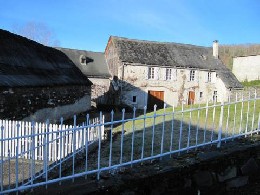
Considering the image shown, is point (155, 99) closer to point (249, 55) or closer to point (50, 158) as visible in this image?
point (249, 55)

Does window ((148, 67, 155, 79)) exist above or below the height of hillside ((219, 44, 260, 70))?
below

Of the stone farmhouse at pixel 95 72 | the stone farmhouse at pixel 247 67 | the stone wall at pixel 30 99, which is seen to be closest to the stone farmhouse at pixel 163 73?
the stone farmhouse at pixel 95 72

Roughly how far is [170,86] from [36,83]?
17.5 metres

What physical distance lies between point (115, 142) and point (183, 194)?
25.1 ft

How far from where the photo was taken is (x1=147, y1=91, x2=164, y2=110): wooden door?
29438 millimetres

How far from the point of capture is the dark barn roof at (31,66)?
47.6ft

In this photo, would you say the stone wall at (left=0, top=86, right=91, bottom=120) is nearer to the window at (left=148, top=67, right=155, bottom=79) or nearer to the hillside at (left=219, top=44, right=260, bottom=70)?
the window at (left=148, top=67, right=155, bottom=79)

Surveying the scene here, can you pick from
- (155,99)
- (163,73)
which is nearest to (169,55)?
(163,73)

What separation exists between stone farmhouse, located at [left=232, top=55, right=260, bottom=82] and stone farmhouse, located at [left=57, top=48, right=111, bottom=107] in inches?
813

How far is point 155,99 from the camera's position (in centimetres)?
2970

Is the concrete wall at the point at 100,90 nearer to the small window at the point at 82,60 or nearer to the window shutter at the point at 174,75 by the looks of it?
the small window at the point at 82,60

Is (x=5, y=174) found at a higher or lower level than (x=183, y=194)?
lower

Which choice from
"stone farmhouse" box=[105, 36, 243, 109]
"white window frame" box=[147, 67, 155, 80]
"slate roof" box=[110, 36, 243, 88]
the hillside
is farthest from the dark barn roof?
the hillside

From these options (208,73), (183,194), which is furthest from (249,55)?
(183,194)
